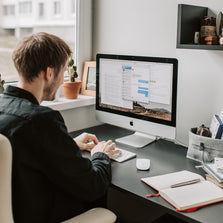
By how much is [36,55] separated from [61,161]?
1.34 feet

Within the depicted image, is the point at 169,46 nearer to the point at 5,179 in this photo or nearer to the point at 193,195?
the point at 193,195

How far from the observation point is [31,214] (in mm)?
1251

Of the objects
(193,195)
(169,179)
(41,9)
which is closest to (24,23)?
(41,9)

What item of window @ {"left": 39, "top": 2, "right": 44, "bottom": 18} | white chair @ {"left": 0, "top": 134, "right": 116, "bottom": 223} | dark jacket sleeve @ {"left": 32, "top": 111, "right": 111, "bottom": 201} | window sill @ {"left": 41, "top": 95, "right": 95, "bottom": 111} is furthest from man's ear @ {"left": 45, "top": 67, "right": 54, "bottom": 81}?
window @ {"left": 39, "top": 2, "right": 44, "bottom": 18}

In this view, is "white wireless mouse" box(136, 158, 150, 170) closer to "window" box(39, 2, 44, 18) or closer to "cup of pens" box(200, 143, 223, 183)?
"cup of pens" box(200, 143, 223, 183)

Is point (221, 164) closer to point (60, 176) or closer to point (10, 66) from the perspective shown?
point (60, 176)

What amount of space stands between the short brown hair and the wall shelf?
68 cm

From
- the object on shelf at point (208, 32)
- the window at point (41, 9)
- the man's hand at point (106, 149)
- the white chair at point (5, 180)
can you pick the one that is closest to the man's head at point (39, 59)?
the white chair at point (5, 180)

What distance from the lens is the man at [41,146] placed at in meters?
1.19

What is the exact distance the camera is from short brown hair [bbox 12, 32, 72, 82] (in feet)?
4.24

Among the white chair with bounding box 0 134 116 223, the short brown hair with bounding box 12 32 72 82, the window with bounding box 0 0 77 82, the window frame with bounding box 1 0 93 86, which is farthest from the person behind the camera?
the window frame with bounding box 1 0 93 86

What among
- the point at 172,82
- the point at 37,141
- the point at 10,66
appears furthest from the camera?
the point at 10,66

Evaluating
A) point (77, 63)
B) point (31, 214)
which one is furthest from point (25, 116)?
point (77, 63)

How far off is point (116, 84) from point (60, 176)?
89cm
